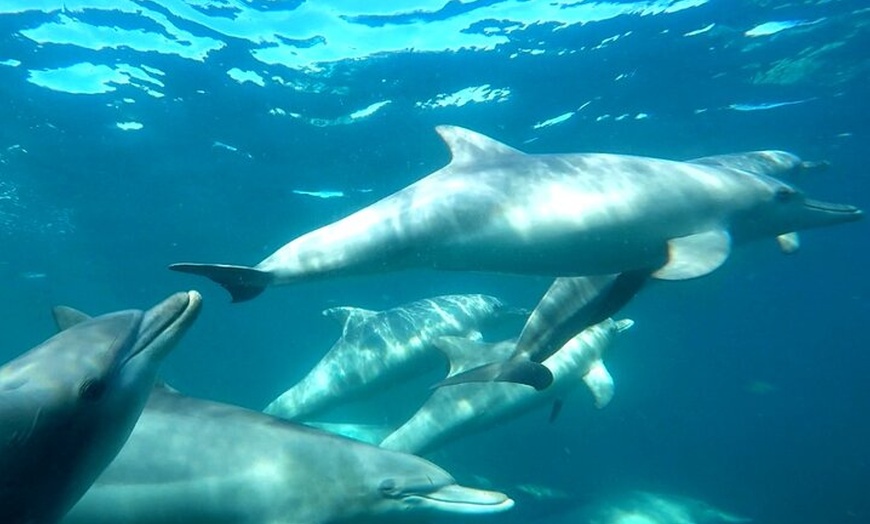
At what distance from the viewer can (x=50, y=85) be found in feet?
60.3

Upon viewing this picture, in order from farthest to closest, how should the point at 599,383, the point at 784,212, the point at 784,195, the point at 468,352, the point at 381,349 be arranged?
the point at 381,349
the point at 599,383
the point at 468,352
the point at 784,212
the point at 784,195

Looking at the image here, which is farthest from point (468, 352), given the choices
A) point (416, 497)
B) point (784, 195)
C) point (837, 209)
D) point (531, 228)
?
point (416, 497)

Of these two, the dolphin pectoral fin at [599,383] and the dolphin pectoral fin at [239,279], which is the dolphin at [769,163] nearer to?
the dolphin pectoral fin at [599,383]

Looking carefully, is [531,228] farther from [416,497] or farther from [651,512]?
[651,512]

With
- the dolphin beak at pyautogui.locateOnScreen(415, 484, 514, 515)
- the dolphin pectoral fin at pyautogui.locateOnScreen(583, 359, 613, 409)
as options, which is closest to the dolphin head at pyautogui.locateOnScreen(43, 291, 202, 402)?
the dolphin beak at pyautogui.locateOnScreen(415, 484, 514, 515)

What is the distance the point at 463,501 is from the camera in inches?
225

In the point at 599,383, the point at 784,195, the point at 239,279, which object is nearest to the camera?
the point at 239,279

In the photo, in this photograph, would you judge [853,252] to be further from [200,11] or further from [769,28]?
[200,11]

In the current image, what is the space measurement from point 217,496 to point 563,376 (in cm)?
908

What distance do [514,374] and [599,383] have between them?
709cm

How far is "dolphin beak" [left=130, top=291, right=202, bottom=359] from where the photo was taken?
Result: 408cm

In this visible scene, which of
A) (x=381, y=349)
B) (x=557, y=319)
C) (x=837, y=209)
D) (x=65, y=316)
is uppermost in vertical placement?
(x=837, y=209)

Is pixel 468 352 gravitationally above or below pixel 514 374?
below

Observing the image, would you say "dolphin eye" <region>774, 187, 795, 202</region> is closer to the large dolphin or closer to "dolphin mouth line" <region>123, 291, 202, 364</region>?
the large dolphin
